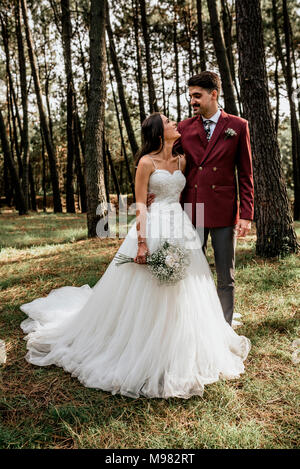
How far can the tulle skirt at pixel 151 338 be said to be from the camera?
2760 millimetres

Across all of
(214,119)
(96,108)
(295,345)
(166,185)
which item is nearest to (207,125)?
(214,119)

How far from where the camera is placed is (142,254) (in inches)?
117

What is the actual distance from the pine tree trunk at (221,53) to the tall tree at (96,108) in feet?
9.13

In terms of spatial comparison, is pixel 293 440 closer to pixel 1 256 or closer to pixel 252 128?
pixel 252 128

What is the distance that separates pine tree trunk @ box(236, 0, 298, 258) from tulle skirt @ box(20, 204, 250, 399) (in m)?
3.18

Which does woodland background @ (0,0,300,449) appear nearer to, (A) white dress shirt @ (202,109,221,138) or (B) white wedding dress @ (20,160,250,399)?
(B) white wedding dress @ (20,160,250,399)

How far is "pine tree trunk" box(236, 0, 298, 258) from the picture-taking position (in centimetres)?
593

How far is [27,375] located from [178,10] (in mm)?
17515

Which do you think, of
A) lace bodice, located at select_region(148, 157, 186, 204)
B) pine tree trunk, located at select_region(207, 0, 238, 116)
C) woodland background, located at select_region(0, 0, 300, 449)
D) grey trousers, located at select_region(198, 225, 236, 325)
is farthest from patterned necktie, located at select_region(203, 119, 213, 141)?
pine tree trunk, located at select_region(207, 0, 238, 116)

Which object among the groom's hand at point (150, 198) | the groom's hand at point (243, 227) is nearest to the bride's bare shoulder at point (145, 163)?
the groom's hand at point (150, 198)

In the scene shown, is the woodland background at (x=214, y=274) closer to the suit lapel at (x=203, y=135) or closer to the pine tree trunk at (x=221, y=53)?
the pine tree trunk at (x=221, y=53)

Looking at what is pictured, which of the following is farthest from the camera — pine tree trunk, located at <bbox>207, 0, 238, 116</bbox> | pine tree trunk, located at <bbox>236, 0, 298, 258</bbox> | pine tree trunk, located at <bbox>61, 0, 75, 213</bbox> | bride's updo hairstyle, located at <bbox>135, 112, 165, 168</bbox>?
pine tree trunk, located at <bbox>61, 0, 75, 213</bbox>

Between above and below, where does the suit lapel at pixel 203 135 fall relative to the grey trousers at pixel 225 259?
above

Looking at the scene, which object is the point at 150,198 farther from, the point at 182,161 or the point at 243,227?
the point at 243,227
